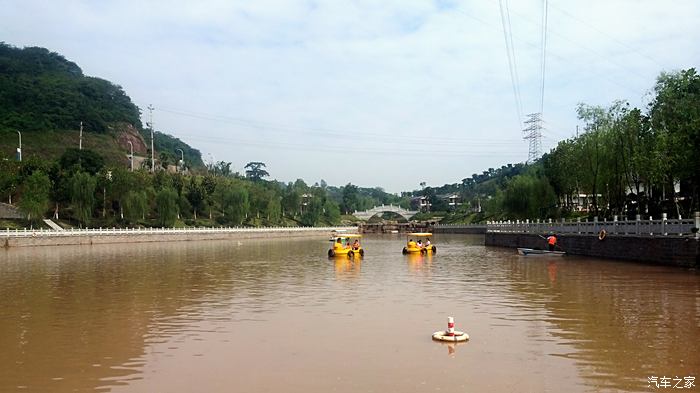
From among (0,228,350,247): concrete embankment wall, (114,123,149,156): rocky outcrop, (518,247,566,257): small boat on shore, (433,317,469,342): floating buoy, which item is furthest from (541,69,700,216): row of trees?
(114,123,149,156): rocky outcrop

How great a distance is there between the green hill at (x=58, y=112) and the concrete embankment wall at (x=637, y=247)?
100449 mm

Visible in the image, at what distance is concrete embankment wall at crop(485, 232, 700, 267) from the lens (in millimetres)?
28609

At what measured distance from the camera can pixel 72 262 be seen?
128 feet

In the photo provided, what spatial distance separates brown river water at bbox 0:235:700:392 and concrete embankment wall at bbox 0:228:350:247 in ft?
114

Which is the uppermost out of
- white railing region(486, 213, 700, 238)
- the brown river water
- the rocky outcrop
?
the rocky outcrop

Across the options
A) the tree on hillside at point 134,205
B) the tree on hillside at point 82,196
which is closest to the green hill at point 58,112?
the tree on hillside at point 134,205

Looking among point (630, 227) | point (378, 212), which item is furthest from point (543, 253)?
point (378, 212)

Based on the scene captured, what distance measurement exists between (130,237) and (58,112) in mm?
86761

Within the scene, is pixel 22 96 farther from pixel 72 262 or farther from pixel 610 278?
pixel 610 278

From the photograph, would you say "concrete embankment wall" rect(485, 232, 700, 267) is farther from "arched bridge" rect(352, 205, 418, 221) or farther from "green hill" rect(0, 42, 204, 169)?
"arched bridge" rect(352, 205, 418, 221)

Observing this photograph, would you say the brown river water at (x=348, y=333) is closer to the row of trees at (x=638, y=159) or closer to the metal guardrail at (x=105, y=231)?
the row of trees at (x=638, y=159)

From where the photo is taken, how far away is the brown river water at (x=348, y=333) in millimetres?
10469

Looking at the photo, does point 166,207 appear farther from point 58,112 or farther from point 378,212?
point 378,212

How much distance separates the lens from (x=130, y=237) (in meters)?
70.1
